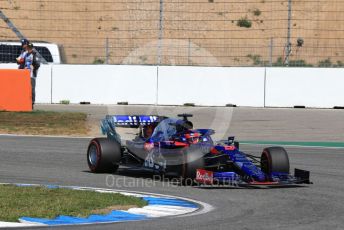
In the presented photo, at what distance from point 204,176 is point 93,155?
2.62 meters

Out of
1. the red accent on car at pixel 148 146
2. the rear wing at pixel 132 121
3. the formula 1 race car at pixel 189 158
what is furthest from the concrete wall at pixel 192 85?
the red accent on car at pixel 148 146

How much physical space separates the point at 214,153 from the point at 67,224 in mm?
4152

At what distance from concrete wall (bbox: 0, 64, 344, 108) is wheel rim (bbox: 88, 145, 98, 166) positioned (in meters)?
11.9

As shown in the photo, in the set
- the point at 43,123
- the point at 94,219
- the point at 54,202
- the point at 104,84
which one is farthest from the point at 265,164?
the point at 104,84

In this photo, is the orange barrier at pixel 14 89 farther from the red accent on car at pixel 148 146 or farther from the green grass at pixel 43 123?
the red accent on car at pixel 148 146

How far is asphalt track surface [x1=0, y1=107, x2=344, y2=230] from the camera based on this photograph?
9.14 metres

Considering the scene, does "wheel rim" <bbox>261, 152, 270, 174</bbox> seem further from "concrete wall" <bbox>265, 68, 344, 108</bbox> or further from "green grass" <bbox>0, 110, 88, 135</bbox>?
"concrete wall" <bbox>265, 68, 344, 108</bbox>

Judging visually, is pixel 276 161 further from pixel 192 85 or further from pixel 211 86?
pixel 192 85

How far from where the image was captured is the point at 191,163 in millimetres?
12078

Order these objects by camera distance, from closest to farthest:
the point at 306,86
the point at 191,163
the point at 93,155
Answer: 1. the point at 191,163
2. the point at 93,155
3. the point at 306,86

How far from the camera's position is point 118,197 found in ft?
34.9

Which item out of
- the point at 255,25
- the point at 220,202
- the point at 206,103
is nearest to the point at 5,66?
the point at 206,103

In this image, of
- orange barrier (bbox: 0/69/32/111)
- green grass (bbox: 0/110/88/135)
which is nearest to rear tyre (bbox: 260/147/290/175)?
green grass (bbox: 0/110/88/135)

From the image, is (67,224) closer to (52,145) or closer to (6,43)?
(52,145)
